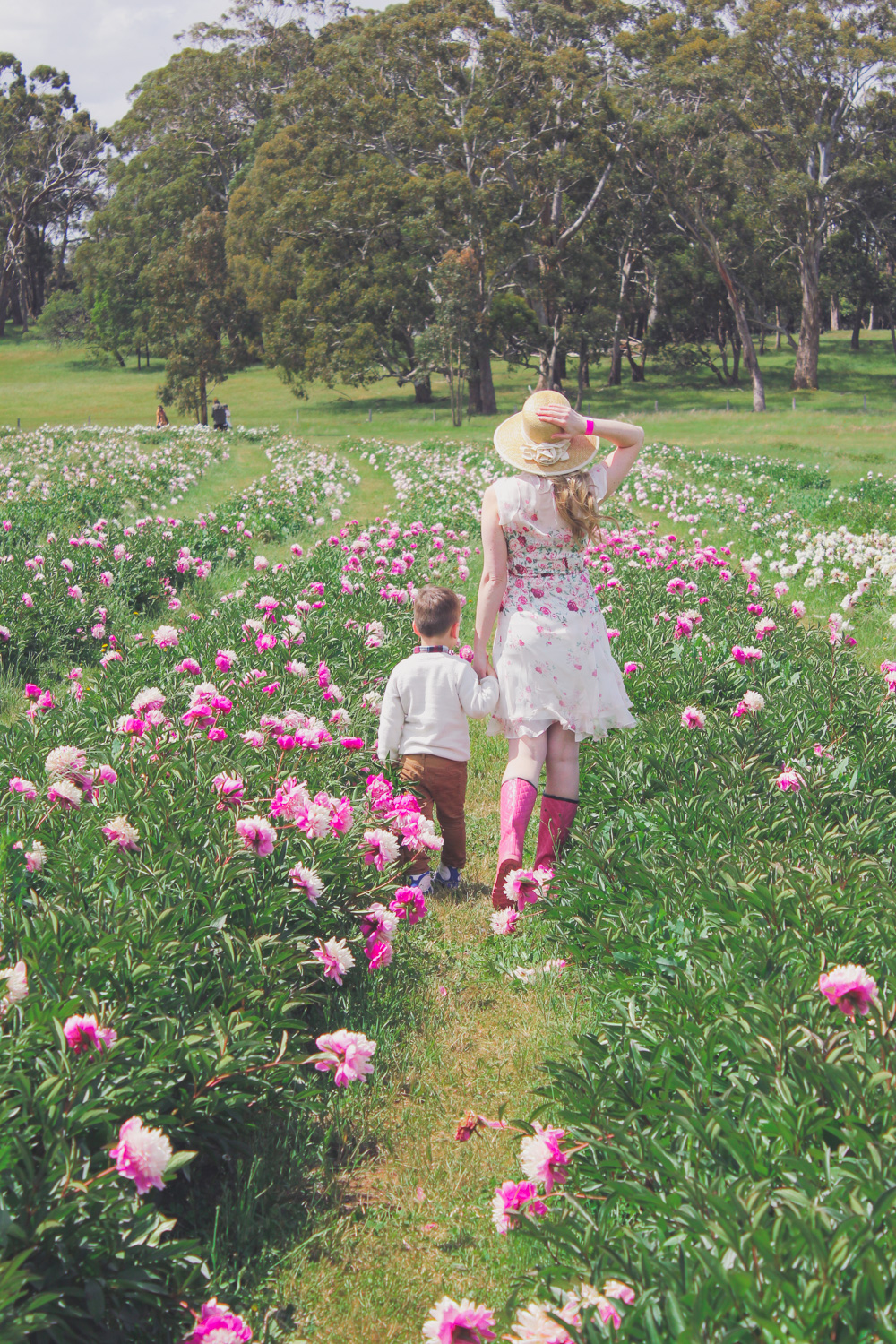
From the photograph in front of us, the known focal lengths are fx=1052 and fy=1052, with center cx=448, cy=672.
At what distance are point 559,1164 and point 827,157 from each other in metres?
43.3

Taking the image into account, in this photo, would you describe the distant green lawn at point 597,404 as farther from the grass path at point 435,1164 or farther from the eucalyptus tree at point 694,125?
the grass path at point 435,1164

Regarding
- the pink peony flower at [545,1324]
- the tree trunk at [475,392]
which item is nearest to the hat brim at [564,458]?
the pink peony flower at [545,1324]

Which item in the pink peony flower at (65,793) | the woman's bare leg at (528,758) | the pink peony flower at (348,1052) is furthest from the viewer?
the woman's bare leg at (528,758)

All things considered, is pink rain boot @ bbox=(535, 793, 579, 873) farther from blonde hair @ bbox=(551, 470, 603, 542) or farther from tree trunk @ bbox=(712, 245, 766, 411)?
tree trunk @ bbox=(712, 245, 766, 411)

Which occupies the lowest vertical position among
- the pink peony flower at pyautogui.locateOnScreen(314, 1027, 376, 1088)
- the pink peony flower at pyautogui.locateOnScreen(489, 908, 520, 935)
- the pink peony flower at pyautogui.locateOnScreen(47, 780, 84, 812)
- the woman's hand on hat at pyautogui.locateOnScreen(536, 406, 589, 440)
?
the pink peony flower at pyautogui.locateOnScreen(489, 908, 520, 935)

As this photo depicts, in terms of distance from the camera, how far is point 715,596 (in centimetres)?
783

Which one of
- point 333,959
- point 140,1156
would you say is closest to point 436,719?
point 333,959

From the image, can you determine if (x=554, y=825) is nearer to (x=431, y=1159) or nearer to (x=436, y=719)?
(x=436, y=719)

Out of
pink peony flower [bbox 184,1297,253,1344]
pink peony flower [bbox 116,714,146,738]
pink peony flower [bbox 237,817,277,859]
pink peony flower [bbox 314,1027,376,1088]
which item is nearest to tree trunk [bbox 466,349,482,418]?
pink peony flower [bbox 116,714,146,738]

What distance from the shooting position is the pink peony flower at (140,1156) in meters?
2.01

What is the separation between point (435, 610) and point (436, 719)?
1.50 ft

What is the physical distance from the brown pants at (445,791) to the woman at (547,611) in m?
0.32

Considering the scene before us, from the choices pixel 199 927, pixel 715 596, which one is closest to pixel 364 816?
pixel 199 927

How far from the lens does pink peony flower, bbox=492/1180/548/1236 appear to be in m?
2.34
